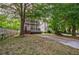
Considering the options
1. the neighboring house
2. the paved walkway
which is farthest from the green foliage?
the paved walkway

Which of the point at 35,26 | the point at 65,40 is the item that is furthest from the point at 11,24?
the point at 65,40

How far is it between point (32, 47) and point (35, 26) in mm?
246

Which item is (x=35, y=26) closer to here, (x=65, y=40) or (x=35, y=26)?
(x=35, y=26)

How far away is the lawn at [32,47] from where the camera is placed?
1.90 meters

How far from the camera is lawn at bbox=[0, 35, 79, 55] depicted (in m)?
1.90

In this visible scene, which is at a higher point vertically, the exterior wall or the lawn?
the exterior wall

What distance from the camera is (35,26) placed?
1.90m

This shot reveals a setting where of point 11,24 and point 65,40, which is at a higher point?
point 11,24

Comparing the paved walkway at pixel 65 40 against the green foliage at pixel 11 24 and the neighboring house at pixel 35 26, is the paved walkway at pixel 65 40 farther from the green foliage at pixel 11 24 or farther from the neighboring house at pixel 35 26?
the green foliage at pixel 11 24

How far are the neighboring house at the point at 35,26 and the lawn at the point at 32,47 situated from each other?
0.08 meters

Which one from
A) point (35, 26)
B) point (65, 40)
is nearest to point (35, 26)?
point (35, 26)

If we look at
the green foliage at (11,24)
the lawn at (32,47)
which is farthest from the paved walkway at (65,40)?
the green foliage at (11,24)

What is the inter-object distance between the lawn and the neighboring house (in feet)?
0.25

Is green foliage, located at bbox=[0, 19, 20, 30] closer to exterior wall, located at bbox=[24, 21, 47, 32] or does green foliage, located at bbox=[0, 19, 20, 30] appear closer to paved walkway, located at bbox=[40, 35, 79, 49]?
exterior wall, located at bbox=[24, 21, 47, 32]
